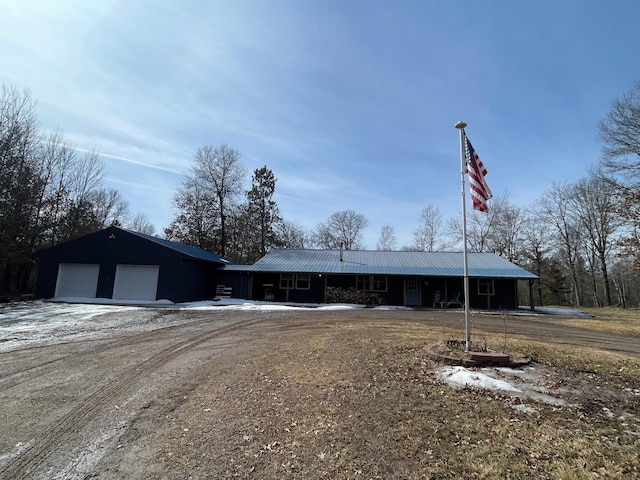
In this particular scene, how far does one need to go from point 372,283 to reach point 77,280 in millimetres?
18537

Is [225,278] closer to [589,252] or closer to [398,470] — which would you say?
[398,470]

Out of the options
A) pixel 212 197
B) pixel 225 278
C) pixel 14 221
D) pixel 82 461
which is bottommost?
pixel 82 461

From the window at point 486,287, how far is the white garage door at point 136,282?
66.9 ft

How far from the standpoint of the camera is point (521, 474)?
2736 mm

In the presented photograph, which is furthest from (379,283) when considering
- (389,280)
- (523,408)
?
(523,408)

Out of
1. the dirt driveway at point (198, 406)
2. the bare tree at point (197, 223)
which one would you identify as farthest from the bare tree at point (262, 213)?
the dirt driveway at point (198, 406)

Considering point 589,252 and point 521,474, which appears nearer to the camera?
point 521,474

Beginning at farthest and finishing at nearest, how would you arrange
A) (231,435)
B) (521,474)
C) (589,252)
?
(589,252), (231,435), (521,474)

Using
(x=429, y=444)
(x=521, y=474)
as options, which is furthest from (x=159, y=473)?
(x=521, y=474)

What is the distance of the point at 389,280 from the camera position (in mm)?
22609

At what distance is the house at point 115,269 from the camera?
20219 mm

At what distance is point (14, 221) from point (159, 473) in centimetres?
2719

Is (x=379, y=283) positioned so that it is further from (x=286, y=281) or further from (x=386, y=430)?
(x=386, y=430)

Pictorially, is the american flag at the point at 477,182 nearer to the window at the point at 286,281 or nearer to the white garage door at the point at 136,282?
the window at the point at 286,281
